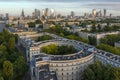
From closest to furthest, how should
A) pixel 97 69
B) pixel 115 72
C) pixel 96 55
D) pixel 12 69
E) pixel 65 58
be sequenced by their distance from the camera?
pixel 115 72
pixel 97 69
pixel 12 69
pixel 65 58
pixel 96 55

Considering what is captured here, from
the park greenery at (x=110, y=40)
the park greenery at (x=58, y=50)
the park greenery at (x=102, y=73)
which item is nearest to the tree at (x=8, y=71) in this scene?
the park greenery at (x=102, y=73)

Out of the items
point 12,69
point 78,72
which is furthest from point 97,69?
point 12,69

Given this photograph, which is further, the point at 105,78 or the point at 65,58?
the point at 65,58

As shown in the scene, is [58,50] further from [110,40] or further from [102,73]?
[110,40]

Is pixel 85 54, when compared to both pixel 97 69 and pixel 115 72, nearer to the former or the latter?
pixel 97 69

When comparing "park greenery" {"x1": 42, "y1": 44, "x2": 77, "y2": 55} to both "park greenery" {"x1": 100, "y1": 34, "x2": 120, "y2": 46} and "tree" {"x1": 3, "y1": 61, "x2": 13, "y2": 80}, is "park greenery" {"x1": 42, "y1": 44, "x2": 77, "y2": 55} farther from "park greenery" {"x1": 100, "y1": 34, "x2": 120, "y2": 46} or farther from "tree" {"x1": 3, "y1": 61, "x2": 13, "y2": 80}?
"park greenery" {"x1": 100, "y1": 34, "x2": 120, "y2": 46}

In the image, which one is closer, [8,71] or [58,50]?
[8,71]

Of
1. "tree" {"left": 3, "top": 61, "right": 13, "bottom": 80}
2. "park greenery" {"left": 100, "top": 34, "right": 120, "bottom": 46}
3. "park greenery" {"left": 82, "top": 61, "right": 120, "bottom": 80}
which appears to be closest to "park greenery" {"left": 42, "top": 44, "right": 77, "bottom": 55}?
"tree" {"left": 3, "top": 61, "right": 13, "bottom": 80}

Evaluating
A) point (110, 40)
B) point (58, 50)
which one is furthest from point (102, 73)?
point (110, 40)

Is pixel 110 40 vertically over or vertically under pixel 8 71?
over

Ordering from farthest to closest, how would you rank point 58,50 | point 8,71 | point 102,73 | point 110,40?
point 110,40, point 58,50, point 8,71, point 102,73

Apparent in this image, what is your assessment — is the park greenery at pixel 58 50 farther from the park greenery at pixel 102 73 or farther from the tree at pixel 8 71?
the park greenery at pixel 102 73
